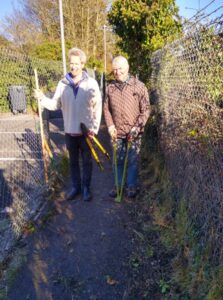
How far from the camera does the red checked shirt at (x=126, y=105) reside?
3820 millimetres

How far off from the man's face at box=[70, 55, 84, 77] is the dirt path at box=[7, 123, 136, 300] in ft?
5.96

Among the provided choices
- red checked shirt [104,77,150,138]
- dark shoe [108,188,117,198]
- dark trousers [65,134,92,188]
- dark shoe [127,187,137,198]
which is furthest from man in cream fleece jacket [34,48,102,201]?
dark shoe [127,187,137,198]

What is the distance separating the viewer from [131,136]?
3982 mm

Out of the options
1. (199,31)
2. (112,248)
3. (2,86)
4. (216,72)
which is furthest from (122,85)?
(2,86)

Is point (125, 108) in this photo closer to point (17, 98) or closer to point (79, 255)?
point (79, 255)

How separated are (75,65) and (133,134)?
117 centimetres

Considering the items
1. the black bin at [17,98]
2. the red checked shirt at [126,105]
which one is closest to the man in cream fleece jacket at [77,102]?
the red checked shirt at [126,105]

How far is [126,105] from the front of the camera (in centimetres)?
385

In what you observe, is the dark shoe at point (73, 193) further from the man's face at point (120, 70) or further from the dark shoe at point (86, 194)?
the man's face at point (120, 70)

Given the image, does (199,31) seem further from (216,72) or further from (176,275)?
(176,275)

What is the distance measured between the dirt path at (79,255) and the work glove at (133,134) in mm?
934

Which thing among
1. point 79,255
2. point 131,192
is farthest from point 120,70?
point 79,255

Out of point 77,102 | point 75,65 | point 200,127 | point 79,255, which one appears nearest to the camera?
point 200,127

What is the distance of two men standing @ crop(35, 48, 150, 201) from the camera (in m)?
3.71
